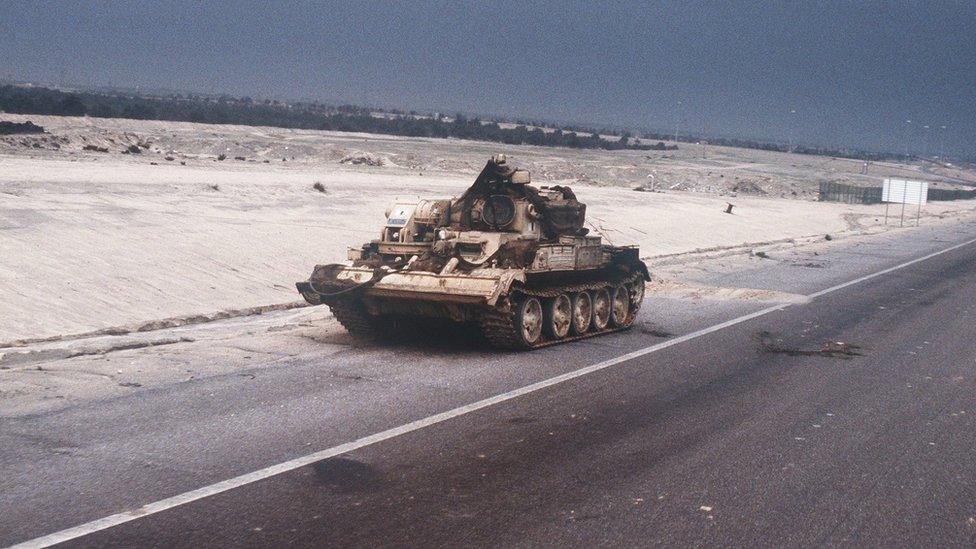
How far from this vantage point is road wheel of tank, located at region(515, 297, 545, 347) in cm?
1364

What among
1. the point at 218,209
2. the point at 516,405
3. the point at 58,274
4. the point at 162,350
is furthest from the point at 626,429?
the point at 218,209

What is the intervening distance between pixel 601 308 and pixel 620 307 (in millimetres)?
562

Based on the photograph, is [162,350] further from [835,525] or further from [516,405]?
[835,525]

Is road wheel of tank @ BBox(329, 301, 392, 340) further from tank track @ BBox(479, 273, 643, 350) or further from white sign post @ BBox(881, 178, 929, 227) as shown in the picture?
white sign post @ BBox(881, 178, 929, 227)

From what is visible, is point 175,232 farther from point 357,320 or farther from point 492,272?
point 492,272

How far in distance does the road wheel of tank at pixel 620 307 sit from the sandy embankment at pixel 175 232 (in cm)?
351

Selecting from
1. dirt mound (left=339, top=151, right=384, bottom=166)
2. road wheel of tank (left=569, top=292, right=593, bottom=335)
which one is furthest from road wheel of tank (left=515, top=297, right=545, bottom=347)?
dirt mound (left=339, top=151, right=384, bottom=166)

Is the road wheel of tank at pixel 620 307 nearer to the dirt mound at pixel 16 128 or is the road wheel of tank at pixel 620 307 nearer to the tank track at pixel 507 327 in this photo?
the tank track at pixel 507 327

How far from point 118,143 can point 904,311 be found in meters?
34.4

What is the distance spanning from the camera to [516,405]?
10.5m

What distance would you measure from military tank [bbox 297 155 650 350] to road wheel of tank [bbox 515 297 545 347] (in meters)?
0.01

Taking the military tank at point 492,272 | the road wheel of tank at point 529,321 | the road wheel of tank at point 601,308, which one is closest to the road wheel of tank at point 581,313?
the military tank at point 492,272

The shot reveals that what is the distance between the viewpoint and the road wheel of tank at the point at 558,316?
14.5 metres

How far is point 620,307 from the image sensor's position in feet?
53.8
